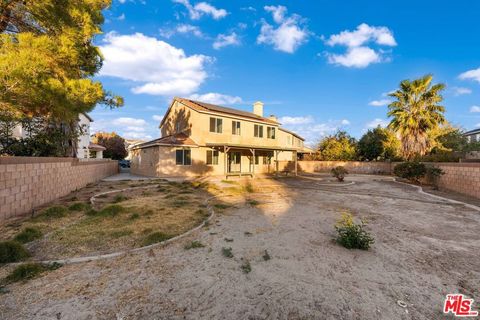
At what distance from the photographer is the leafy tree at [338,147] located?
1265 inches

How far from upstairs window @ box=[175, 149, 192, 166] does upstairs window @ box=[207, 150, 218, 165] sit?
2.01m

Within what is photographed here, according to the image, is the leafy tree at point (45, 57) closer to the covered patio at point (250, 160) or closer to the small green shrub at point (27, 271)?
the small green shrub at point (27, 271)

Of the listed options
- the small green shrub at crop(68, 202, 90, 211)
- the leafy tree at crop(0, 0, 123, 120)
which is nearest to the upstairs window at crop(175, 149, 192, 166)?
the leafy tree at crop(0, 0, 123, 120)

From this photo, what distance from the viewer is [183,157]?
20.6 meters

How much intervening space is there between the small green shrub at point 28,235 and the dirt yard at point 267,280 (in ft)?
6.82

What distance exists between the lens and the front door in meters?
24.0

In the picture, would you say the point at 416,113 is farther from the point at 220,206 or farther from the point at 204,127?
the point at 220,206

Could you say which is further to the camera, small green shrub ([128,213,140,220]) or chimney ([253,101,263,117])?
chimney ([253,101,263,117])

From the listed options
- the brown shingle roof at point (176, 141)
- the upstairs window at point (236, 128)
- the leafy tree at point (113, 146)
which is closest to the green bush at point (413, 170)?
the upstairs window at point (236, 128)

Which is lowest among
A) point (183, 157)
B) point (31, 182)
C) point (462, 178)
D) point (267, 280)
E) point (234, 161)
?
point (267, 280)

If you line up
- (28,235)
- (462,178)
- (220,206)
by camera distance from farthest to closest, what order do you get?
(462,178)
(220,206)
(28,235)

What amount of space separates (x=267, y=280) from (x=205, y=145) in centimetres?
1748

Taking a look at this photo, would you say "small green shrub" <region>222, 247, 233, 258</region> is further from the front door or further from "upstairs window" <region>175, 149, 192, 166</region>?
the front door

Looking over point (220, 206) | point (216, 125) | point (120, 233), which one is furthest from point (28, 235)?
point (216, 125)
